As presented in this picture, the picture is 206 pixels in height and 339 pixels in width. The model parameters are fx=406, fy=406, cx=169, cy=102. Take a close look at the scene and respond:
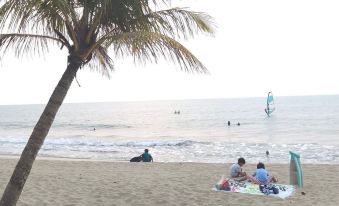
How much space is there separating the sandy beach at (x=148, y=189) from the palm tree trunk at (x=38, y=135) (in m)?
3.97

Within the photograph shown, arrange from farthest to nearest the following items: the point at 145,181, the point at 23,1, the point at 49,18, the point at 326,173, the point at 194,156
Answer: the point at 194,156 → the point at 326,173 → the point at 145,181 → the point at 49,18 → the point at 23,1

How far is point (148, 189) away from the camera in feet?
38.7

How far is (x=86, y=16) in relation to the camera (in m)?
5.89

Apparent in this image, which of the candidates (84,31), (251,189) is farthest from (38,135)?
(251,189)

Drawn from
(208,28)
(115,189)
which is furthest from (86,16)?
(115,189)

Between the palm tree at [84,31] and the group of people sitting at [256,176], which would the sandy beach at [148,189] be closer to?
the group of people sitting at [256,176]

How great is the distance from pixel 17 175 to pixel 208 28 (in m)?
3.60

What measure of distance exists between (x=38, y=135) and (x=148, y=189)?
6509 millimetres

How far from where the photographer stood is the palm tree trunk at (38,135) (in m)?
5.75

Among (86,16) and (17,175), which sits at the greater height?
(86,16)

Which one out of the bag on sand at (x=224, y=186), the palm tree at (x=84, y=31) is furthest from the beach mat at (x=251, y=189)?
the palm tree at (x=84, y=31)

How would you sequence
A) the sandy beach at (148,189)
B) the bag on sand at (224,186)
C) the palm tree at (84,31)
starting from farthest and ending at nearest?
the bag on sand at (224,186) → the sandy beach at (148,189) → the palm tree at (84,31)

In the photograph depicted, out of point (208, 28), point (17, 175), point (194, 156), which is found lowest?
point (194, 156)

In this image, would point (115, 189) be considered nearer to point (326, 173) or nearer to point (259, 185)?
point (259, 185)
